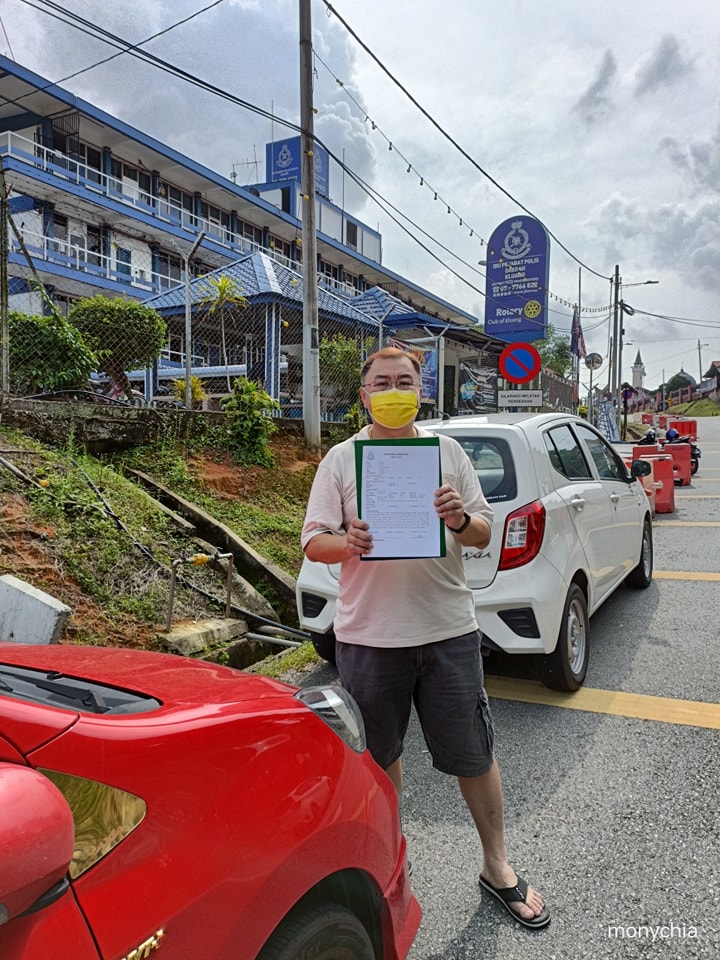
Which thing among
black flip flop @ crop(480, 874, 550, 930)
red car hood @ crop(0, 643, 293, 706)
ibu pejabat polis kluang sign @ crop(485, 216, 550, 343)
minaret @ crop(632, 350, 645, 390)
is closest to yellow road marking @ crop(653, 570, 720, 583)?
black flip flop @ crop(480, 874, 550, 930)

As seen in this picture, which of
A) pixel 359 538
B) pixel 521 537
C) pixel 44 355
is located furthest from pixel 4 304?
pixel 359 538

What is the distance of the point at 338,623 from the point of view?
2230 millimetres

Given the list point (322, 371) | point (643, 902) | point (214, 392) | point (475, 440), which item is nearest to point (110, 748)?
point (643, 902)

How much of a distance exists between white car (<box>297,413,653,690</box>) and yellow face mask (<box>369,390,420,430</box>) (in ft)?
4.91

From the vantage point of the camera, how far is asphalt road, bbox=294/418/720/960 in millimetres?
2088

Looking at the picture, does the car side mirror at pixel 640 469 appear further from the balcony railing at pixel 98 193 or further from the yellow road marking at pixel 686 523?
the balcony railing at pixel 98 193

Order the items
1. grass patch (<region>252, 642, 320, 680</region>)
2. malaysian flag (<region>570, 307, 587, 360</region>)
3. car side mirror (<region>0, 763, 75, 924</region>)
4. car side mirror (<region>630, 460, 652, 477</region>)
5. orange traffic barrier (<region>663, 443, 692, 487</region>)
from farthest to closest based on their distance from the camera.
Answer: malaysian flag (<region>570, 307, 587, 360</region>)
orange traffic barrier (<region>663, 443, 692, 487</region>)
car side mirror (<region>630, 460, 652, 477</region>)
grass patch (<region>252, 642, 320, 680</region>)
car side mirror (<region>0, 763, 75, 924</region>)

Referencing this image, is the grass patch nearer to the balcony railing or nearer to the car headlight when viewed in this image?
the car headlight

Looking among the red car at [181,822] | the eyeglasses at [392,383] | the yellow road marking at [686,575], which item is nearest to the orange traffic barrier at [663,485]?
the yellow road marking at [686,575]

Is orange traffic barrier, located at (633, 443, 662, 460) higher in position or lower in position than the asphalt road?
higher

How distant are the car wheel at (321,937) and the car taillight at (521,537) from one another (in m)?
2.27

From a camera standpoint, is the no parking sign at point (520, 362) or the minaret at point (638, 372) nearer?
the no parking sign at point (520, 362)

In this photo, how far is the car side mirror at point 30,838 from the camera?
2.78 feet

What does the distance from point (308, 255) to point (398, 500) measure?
7870mm
